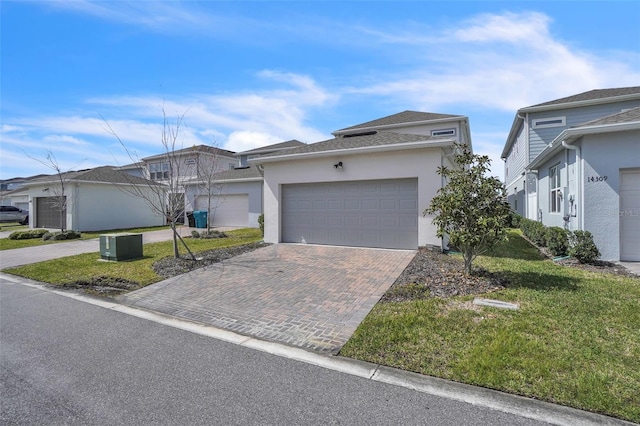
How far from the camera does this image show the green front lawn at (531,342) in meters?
2.96

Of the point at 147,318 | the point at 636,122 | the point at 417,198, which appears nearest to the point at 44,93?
the point at 147,318

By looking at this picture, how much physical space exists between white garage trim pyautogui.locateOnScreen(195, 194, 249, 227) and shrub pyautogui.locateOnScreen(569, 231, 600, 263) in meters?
17.0

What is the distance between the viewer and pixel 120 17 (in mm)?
8609

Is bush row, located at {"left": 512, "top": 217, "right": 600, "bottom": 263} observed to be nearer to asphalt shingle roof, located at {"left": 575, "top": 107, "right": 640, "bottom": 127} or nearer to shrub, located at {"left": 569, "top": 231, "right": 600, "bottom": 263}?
shrub, located at {"left": 569, "top": 231, "right": 600, "bottom": 263}

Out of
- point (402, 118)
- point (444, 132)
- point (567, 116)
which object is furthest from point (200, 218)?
point (567, 116)

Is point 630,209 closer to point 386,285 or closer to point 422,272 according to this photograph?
point 422,272

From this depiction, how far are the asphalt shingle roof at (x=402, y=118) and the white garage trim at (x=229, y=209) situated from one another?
845cm

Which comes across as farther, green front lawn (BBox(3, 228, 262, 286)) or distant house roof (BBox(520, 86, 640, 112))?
distant house roof (BBox(520, 86, 640, 112))

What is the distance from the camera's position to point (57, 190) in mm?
20625

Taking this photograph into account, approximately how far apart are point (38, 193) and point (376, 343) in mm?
27725

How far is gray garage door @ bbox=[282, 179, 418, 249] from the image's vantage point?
10.3 m

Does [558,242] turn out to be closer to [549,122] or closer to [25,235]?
[549,122]

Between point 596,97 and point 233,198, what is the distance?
20.9 meters

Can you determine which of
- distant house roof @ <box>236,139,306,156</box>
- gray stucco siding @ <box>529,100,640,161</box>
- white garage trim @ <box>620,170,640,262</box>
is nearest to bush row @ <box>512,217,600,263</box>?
white garage trim @ <box>620,170,640,262</box>
